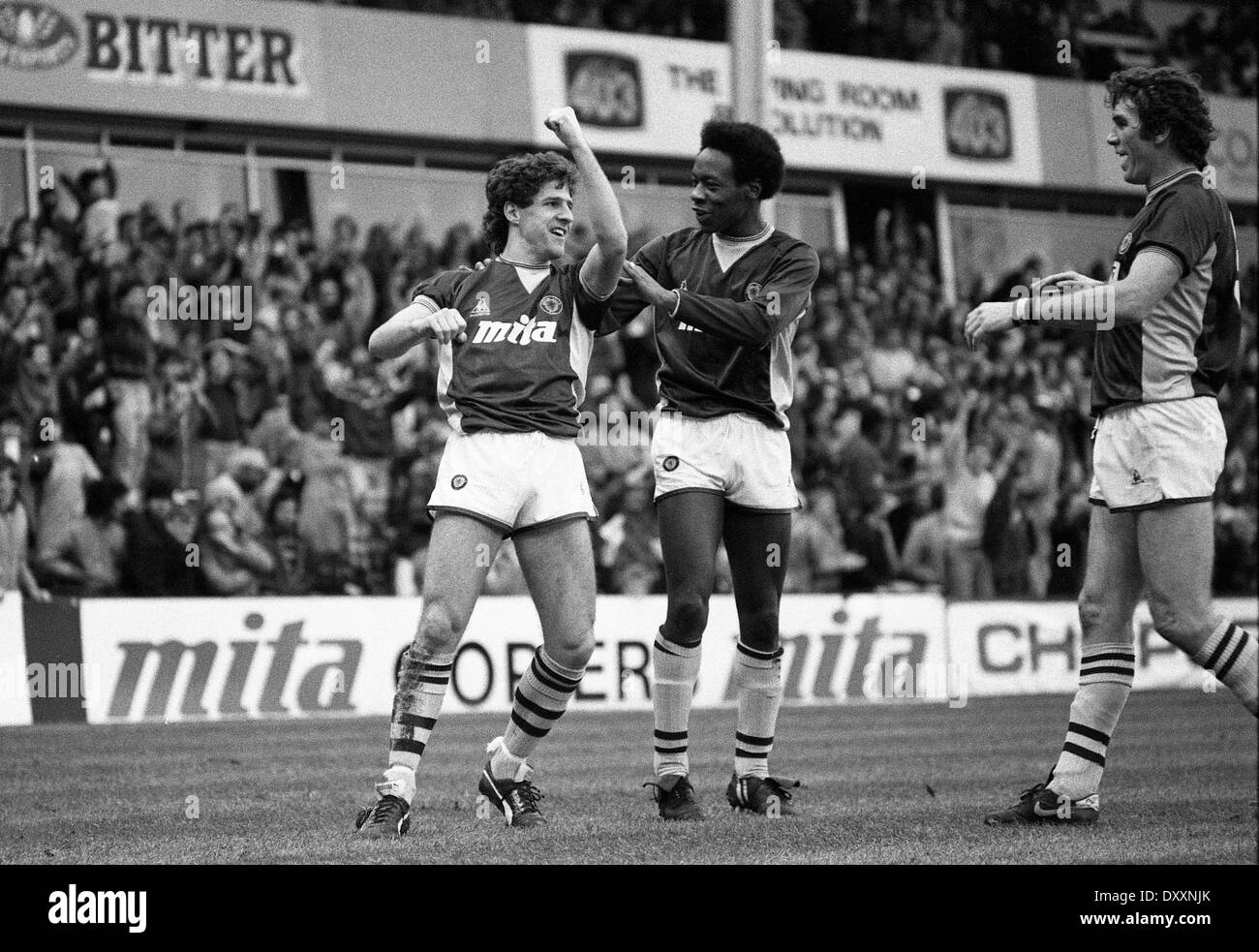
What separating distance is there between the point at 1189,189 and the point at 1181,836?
8.24ft

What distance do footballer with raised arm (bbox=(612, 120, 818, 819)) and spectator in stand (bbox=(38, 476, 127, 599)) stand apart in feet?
29.5

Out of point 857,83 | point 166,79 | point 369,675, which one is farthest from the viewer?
point 857,83

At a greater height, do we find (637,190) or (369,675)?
(637,190)

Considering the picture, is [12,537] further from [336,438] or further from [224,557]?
[336,438]

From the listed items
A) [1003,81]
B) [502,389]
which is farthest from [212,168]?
[502,389]

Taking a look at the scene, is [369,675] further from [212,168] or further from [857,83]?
[857,83]

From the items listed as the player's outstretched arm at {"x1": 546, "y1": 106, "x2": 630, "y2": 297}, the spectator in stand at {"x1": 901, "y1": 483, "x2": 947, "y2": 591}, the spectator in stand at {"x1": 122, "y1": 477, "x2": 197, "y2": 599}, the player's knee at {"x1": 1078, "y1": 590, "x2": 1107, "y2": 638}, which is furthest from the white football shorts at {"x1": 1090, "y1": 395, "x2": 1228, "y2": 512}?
the spectator in stand at {"x1": 901, "y1": 483, "x2": 947, "y2": 591}

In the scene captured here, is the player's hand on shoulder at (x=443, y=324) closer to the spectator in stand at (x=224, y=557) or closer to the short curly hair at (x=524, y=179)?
the short curly hair at (x=524, y=179)

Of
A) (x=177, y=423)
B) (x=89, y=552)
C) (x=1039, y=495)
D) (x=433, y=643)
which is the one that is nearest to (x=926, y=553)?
(x=1039, y=495)

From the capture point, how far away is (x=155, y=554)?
53.8ft

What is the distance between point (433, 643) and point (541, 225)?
179 cm

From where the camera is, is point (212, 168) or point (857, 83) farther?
point (857, 83)

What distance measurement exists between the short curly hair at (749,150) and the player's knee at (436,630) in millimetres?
2480
